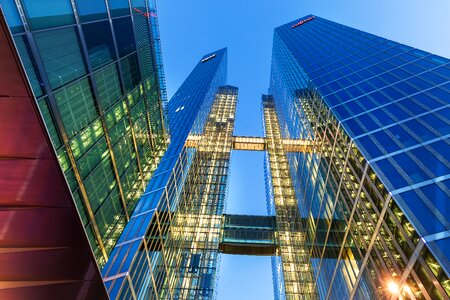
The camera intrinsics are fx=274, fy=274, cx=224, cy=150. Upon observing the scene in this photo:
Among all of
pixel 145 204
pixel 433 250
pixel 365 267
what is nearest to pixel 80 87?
pixel 145 204

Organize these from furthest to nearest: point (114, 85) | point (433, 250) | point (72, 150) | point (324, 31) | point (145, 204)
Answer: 1. point (324, 31)
2. point (145, 204)
3. point (114, 85)
4. point (72, 150)
5. point (433, 250)

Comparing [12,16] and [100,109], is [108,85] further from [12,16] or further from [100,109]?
[12,16]

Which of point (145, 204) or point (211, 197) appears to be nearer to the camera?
point (145, 204)

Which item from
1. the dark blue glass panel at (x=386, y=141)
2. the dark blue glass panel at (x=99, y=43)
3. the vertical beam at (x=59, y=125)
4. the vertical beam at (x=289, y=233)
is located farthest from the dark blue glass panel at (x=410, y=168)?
the vertical beam at (x=289, y=233)

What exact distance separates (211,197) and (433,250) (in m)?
47.0

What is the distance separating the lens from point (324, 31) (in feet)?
215

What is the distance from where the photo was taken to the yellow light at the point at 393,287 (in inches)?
642

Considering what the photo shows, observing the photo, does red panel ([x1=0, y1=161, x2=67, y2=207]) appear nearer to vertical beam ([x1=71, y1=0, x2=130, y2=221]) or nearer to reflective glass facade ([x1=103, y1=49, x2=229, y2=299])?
vertical beam ([x1=71, y1=0, x2=130, y2=221])

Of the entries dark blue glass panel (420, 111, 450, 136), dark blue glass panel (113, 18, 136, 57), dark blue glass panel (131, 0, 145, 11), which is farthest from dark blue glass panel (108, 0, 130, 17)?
dark blue glass panel (420, 111, 450, 136)

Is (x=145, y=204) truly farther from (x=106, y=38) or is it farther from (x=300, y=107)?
(x=300, y=107)

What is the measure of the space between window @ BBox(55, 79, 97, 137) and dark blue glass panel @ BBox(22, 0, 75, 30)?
121 inches

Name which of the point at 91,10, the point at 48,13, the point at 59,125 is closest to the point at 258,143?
the point at 91,10

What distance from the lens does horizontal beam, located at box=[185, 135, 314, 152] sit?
41.8 m

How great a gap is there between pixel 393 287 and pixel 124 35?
82.4 feet
